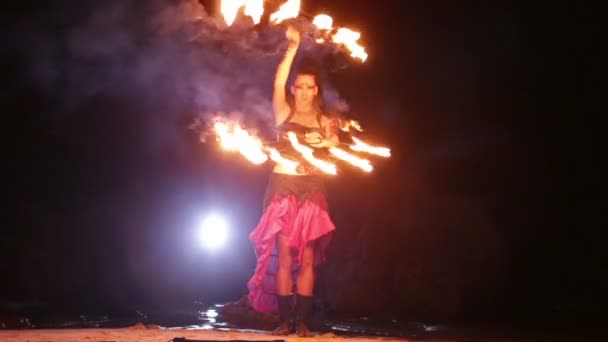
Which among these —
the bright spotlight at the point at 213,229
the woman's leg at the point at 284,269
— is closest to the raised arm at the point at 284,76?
the woman's leg at the point at 284,269

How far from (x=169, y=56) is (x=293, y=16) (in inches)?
134

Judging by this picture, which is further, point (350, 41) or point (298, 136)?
point (350, 41)

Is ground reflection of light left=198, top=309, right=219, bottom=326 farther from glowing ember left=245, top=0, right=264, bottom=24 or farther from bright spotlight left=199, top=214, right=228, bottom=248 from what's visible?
glowing ember left=245, top=0, right=264, bottom=24

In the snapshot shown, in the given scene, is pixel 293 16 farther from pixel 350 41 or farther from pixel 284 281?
pixel 284 281

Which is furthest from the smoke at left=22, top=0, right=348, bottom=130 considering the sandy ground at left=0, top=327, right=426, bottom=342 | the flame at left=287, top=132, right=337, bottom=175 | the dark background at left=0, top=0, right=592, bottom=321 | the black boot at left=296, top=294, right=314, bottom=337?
the sandy ground at left=0, top=327, right=426, bottom=342

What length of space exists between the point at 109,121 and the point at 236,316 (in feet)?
13.3

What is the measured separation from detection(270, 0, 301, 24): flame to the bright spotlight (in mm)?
7198

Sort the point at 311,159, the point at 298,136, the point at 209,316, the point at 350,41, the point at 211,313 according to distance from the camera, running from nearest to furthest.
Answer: the point at 311,159, the point at 298,136, the point at 350,41, the point at 209,316, the point at 211,313

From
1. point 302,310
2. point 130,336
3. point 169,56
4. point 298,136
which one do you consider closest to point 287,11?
point 298,136

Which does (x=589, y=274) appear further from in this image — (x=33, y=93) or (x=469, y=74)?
(x=33, y=93)

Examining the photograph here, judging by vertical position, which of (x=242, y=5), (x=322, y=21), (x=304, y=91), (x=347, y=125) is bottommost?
(x=347, y=125)

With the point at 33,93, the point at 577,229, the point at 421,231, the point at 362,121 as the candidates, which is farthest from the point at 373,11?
the point at 33,93

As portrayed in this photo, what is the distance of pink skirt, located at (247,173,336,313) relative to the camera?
5.23 m

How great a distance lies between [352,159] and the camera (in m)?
5.28
